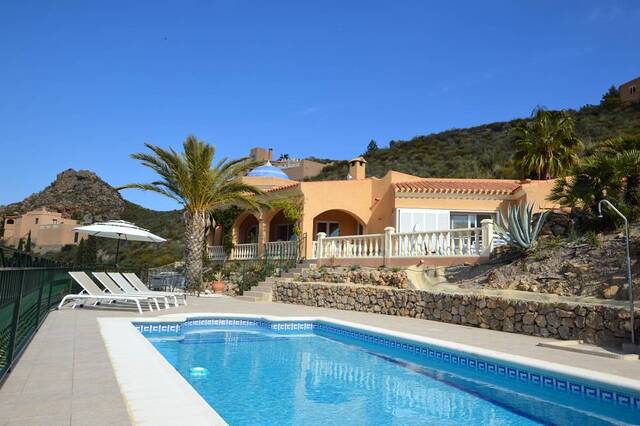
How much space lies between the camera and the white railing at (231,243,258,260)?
23.8 metres

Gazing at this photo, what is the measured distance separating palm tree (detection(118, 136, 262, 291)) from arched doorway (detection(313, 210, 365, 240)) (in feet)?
15.0

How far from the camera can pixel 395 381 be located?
7.08 metres

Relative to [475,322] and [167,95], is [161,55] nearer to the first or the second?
[167,95]

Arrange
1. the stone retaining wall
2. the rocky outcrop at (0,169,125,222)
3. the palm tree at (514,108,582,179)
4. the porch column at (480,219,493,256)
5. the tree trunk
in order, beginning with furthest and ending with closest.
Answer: the rocky outcrop at (0,169,125,222)
the palm tree at (514,108,582,179)
the tree trunk
the porch column at (480,219,493,256)
the stone retaining wall

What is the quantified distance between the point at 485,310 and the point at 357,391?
18.9 ft

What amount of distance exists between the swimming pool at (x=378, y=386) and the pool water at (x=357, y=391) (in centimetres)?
1

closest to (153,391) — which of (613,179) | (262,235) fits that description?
(613,179)

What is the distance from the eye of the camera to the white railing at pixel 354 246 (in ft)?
54.4

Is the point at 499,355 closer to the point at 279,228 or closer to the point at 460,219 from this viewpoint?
the point at 460,219

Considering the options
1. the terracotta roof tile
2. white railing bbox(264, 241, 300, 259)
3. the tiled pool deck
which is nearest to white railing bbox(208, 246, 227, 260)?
white railing bbox(264, 241, 300, 259)

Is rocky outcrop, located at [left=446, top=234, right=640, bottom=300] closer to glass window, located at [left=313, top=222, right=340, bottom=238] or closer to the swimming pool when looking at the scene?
the swimming pool

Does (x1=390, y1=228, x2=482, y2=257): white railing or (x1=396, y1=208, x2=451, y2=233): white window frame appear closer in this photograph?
(x1=390, y1=228, x2=482, y2=257): white railing

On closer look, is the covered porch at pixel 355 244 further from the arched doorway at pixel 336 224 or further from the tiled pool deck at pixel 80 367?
the tiled pool deck at pixel 80 367

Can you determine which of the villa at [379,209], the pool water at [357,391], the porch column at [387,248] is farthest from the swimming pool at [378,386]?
the villa at [379,209]
